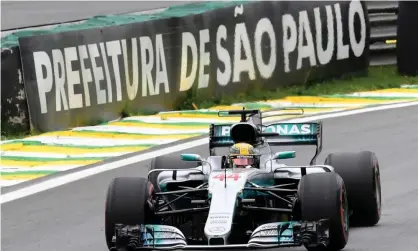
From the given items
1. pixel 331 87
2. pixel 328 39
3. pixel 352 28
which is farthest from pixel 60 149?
pixel 352 28

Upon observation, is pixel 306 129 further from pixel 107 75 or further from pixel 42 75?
pixel 107 75

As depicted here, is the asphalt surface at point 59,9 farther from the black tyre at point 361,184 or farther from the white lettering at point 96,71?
the black tyre at point 361,184

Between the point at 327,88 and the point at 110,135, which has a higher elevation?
the point at 110,135

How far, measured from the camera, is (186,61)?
18734 millimetres

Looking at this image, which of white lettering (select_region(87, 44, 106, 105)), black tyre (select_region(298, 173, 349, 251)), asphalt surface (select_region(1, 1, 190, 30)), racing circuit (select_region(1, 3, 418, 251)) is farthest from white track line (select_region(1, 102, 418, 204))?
asphalt surface (select_region(1, 1, 190, 30))

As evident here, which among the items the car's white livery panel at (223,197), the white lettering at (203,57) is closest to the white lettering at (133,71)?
the white lettering at (203,57)

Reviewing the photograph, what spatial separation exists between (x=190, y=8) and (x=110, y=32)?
89.9 inches

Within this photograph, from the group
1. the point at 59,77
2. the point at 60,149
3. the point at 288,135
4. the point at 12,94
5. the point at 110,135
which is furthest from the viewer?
the point at 110,135

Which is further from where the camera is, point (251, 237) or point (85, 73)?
point (85, 73)

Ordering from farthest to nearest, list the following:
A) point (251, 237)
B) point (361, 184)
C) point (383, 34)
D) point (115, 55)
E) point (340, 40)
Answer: point (383, 34) < point (340, 40) < point (115, 55) < point (361, 184) < point (251, 237)

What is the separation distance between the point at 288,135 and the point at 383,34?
38.2 ft

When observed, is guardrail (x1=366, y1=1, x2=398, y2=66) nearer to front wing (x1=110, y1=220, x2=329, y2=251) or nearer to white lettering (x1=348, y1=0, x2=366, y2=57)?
white lettering (x1=348, y1=0, x2=366, y2=57)

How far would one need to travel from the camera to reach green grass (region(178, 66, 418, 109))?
19359 mm

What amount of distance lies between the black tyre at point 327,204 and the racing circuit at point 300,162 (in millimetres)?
425
